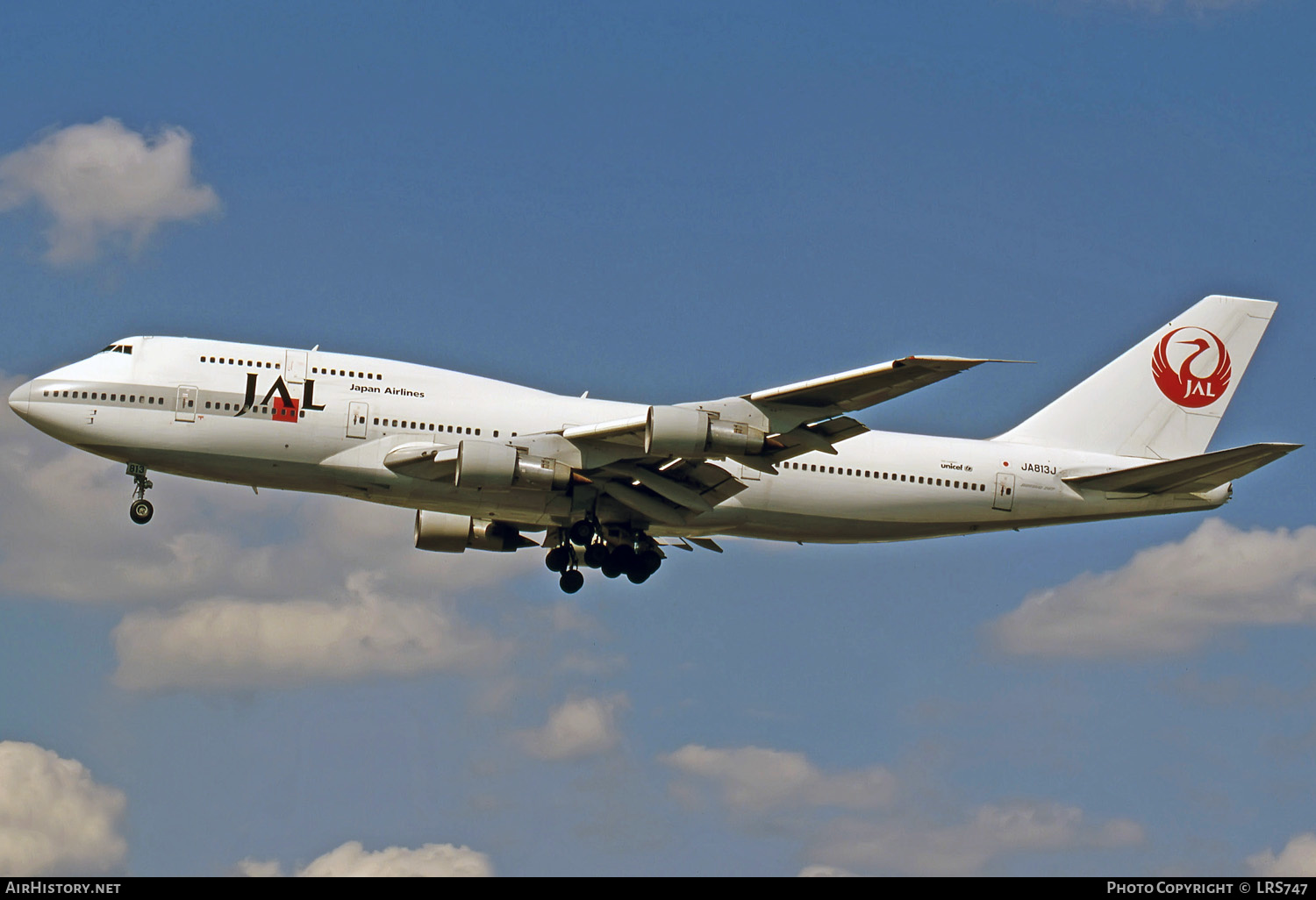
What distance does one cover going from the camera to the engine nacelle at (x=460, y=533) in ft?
145

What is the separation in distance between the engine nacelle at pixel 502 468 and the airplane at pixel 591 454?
0.16ft

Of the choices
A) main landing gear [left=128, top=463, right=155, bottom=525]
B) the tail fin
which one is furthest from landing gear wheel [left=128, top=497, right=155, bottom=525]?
the tail fin

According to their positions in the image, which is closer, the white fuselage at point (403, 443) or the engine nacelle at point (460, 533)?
the white fuselage at point (403, 443)

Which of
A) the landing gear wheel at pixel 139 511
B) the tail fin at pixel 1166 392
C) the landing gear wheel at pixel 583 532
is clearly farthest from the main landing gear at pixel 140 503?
the tail fin at pixel 1166 392

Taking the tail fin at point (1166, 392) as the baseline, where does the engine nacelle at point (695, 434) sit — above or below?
below

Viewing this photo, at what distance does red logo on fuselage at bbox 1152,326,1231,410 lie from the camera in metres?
45.7

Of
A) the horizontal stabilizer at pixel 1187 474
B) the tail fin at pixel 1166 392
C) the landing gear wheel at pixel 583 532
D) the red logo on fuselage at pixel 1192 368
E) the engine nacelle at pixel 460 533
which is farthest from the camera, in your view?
the red logo on fuselage at pixel 1192 368

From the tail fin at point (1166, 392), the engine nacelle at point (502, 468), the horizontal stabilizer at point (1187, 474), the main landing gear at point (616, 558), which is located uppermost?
the tail fin at point (1166, 392)

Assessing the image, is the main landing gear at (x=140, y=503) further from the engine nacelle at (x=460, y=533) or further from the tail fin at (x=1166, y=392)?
the tail fin at (x=1166, y=392)

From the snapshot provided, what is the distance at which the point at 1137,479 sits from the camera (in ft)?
137

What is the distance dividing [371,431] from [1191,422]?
2504 centimetres

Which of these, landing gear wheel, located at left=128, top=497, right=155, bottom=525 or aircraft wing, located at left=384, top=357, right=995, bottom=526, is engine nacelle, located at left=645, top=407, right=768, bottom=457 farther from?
landing gear wheel, located at left=128, top=497, right=155, bottom=525
